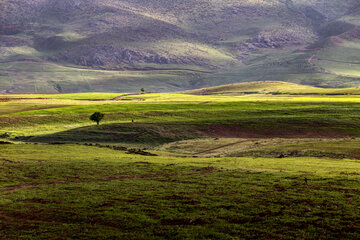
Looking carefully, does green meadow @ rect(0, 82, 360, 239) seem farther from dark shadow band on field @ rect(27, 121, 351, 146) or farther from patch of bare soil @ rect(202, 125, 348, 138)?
patch of bare soil @ rect(202, 125, 348, 138)

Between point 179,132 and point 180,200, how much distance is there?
2549 inches

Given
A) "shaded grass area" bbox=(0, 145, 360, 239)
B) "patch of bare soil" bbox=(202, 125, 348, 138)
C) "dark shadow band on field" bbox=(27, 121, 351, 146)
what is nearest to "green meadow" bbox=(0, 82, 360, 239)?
"shaded grass area" bbox=(0, 145, 360, 239)

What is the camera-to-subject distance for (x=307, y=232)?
26781 mm

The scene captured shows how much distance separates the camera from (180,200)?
34656 millimetres

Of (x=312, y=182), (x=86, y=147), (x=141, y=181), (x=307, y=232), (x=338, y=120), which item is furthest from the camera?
(x=338, y=120)

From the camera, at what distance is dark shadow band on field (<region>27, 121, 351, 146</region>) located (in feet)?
302

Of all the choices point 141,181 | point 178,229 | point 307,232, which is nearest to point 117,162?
point 141,181

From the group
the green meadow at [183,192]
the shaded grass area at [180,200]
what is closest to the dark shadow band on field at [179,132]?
the green meadow at [183,192]

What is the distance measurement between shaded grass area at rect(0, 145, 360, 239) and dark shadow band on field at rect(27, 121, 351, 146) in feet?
126

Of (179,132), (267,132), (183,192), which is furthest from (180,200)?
(267,132)

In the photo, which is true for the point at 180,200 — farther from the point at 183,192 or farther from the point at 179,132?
the point at 179,132

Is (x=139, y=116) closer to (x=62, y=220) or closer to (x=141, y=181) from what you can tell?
(x=141, y=181)

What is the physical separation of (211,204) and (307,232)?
8435 millimetres

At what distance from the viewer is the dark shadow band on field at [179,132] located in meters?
92.1
